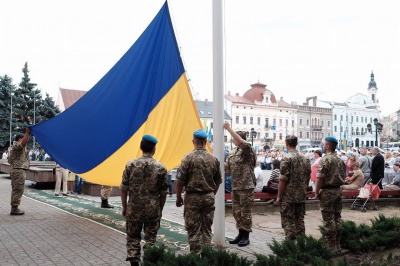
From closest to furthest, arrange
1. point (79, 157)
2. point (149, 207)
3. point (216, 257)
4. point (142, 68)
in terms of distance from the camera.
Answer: point (216, 257), point (149, 207), point (142, 68), point (79, 157)

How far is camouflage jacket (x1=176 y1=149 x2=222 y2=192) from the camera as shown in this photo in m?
5.80

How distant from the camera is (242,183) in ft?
23.6

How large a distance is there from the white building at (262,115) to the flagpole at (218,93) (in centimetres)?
7656

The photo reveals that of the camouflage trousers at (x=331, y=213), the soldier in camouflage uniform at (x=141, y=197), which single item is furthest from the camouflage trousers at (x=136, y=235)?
the camouflage trousers at (x=331, y=213)

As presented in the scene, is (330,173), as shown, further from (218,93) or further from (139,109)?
(139,109)

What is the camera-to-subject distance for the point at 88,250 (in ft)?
22.6

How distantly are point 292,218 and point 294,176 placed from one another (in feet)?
2.28

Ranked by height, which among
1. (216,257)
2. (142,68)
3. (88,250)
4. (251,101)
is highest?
(251,101)

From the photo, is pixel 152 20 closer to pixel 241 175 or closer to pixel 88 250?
pixel 241 175

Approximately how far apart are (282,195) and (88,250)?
3311 millimetres

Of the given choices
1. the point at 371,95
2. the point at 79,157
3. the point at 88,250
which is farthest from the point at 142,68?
the point at 371,95

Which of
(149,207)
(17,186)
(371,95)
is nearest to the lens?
(149,207)

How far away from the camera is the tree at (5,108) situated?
41.2 m

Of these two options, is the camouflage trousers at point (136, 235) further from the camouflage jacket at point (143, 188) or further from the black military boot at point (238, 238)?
the black military boot at point (238, 238)
